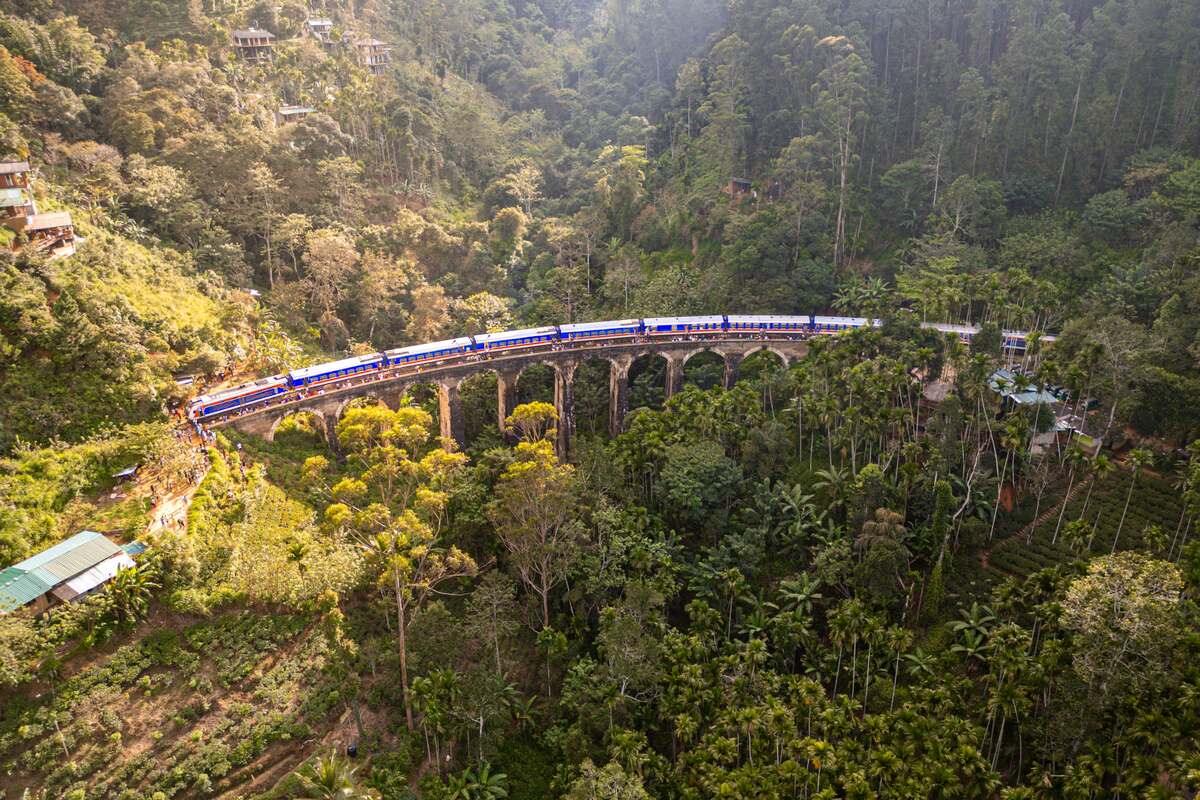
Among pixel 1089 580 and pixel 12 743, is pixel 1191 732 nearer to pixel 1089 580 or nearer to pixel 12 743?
pixel 1089 580

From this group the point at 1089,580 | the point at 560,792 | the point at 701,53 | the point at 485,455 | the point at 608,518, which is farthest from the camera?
the point at 701,53

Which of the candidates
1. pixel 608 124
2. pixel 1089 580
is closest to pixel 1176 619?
pixel 1089 580

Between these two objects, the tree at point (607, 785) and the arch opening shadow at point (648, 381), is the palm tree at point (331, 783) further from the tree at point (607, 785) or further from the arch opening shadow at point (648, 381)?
the arch opening shadow at point (648, 381)

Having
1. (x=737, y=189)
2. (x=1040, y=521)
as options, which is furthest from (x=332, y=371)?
(x=737, y=189)

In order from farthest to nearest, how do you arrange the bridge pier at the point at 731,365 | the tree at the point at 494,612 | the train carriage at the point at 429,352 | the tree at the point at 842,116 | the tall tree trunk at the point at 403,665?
the tree at the point at 842,116 < the bridge pier at the point at 731,365 < the train carriage at the point at 429,352 < the tree at the point at 494,612 < the tall tree trunk at the point at 403,665

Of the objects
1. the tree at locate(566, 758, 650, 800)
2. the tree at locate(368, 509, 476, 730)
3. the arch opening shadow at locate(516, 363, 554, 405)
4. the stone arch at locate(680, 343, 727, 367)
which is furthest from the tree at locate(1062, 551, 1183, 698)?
the arch opening shadow at locate(516, 363, 554, 405)

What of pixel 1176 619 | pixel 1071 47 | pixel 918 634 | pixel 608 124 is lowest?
pixel 918 634

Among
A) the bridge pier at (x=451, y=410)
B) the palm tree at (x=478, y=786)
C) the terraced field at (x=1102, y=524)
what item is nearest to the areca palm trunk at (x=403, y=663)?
the palm tree at (x=478, y=786)
